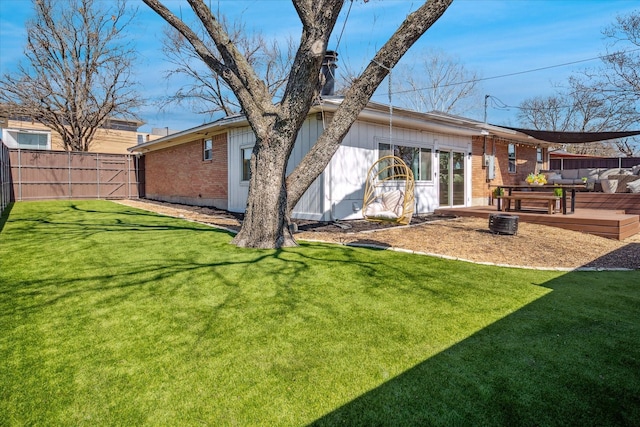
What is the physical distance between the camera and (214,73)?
21688 millimetres

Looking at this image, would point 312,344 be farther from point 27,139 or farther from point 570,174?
point 27,139

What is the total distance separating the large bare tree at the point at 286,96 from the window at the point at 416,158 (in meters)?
5.13

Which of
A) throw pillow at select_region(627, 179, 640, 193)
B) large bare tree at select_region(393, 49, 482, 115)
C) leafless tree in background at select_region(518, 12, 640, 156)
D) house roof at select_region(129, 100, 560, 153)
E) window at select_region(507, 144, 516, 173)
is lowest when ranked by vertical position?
throw pillow at select_region(627, 179, 640, 193)

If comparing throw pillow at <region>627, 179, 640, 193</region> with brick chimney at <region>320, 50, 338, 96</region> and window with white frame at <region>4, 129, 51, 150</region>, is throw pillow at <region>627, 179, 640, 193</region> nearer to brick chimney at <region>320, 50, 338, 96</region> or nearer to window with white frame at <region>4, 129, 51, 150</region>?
brick chimney at <region>320, 50, 338, 96</region>

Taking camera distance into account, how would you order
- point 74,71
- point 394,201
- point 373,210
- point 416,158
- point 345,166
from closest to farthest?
point 373,210, point 394,201, point 345,166, point 416,158, point 74,71

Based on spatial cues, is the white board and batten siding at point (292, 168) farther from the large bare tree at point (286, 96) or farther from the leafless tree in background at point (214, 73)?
the leafless tree in background at point (214, 73)

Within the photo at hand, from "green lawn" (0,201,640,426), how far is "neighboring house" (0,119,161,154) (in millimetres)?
22253

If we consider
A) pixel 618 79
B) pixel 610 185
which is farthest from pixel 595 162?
pixel 610 185

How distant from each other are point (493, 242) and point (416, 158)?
531 cm

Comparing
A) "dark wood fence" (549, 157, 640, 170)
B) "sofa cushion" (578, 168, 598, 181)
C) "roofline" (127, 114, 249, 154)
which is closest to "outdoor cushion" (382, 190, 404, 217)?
"roofline" (127, 114, 249, 154)

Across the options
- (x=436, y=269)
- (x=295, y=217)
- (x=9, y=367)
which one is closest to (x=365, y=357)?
(x=9, y=367)

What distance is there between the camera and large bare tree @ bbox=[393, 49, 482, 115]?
98.8ft

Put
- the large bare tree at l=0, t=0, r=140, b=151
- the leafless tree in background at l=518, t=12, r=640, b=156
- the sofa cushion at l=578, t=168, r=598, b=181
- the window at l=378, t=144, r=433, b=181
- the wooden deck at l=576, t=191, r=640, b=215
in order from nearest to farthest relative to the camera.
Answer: the wooden deck at l=576, t=191, r=640, b=215, the window at l=378, t=144, r=433, b=181, the sofa cushion at l=578, t=168, r=598, b=181, the leafless tree in background at l=518, t=12, r=640, b=156, the large bare tree at l=0, t=0, r=140, b=151

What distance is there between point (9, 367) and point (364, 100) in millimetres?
5062
